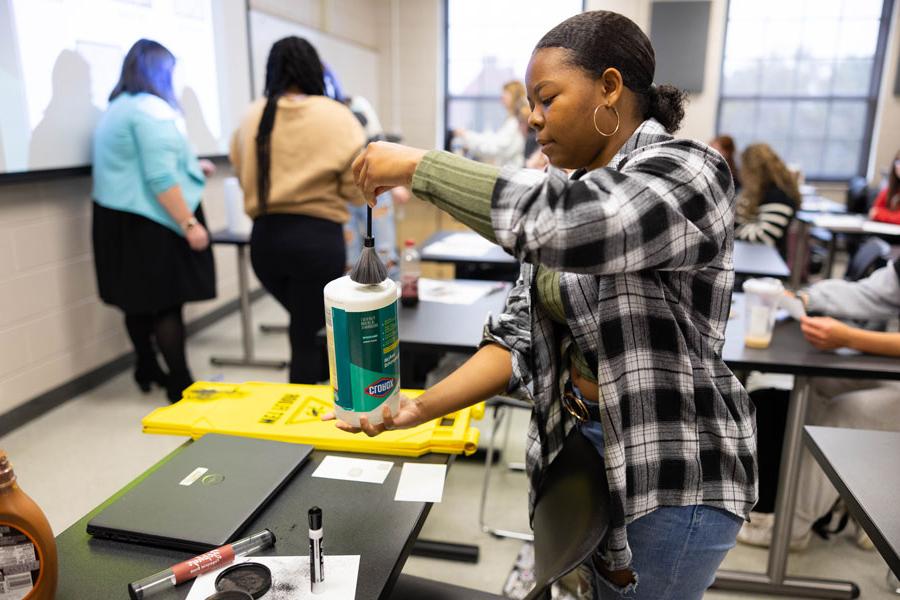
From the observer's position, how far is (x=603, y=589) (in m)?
1.01

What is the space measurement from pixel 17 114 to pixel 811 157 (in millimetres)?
6780

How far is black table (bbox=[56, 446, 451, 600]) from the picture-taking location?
821 mm

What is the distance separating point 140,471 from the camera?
97.0 inches

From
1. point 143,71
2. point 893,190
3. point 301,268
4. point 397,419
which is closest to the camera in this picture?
point 397,419

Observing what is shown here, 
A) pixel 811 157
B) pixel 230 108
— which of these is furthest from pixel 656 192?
pixel 811 157

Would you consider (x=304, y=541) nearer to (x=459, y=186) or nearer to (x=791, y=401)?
(x=459, y=186)

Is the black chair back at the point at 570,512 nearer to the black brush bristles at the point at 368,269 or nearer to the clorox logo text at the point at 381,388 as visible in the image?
the clorox logo text at the point at 381,388

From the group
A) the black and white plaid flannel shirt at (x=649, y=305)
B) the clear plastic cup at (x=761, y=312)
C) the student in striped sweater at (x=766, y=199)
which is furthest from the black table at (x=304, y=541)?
the student in striped sweater at (x=766, y=199)

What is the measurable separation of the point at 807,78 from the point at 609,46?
271 inches

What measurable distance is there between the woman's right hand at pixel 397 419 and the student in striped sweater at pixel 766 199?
306 cm

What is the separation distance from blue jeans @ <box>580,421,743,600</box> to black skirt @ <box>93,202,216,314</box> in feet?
7.93

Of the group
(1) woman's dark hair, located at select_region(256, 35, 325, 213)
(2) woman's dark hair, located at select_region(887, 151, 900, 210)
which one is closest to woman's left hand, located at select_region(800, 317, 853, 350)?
(1) woman's dark hair, located at select_region(256, 35, 325, 213)

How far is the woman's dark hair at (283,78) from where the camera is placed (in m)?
2.38

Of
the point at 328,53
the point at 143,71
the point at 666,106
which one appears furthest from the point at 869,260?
the point at 328,53
